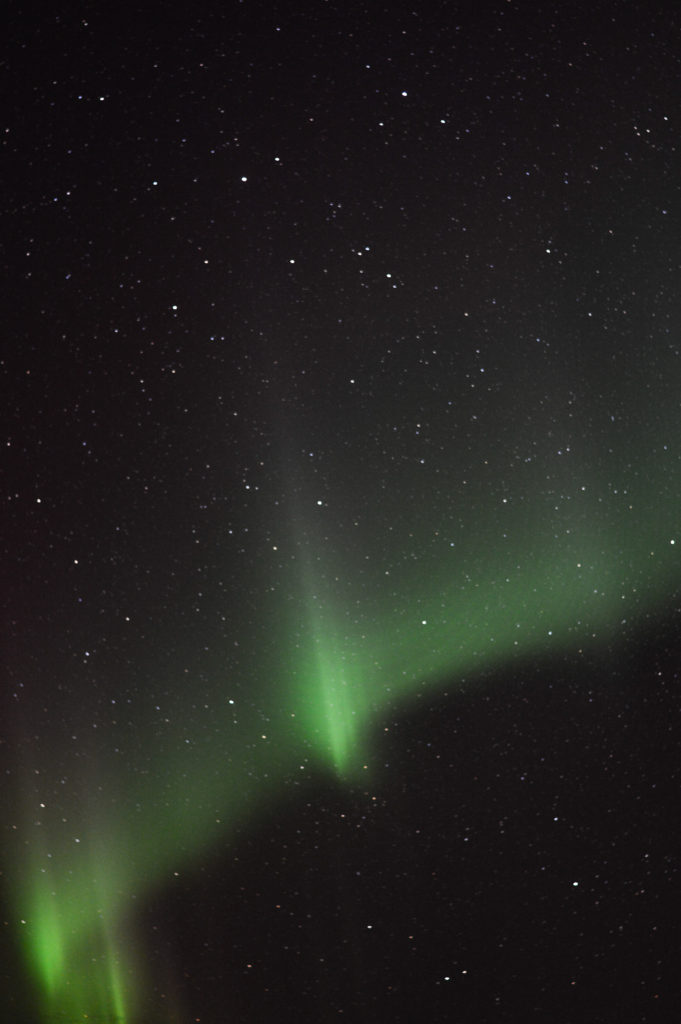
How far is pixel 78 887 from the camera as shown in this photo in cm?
54

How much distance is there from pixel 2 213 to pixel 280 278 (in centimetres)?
16

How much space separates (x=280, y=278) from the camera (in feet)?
1.68

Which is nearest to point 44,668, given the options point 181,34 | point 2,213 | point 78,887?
point 78,887

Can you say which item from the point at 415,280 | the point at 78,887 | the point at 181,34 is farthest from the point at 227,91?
the point at 78,887

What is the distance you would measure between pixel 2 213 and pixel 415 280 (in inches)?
9.0

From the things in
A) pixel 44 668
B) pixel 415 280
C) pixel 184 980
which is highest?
pixel 415 280

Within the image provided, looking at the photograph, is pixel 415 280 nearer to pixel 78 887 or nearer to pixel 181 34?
pixel 181 34

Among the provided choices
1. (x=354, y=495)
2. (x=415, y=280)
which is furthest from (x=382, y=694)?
(x=415, y=280)

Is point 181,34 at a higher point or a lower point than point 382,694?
higher

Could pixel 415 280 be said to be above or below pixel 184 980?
above

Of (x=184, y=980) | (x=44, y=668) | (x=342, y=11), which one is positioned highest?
(x=342, y=11)

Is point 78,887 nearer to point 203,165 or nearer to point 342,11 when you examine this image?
point 203,165

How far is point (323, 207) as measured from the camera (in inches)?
20.2

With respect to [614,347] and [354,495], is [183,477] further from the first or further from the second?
[614,347]
